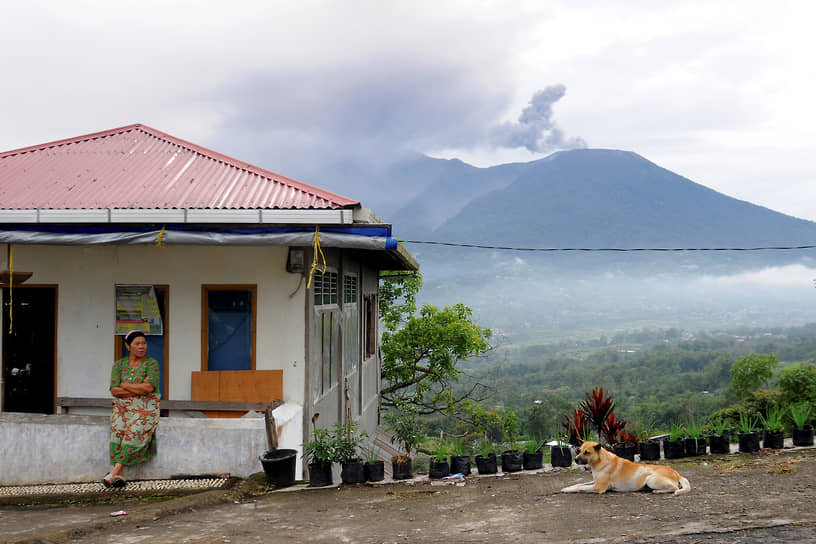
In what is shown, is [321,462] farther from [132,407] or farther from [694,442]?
[694,442]

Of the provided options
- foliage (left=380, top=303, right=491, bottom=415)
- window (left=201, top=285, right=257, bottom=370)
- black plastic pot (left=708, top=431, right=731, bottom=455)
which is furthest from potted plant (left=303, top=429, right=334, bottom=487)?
foliage (left=380, top=303, right=491, bottom=415)

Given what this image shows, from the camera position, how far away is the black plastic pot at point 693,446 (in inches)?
312

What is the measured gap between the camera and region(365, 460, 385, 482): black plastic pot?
22.4ft

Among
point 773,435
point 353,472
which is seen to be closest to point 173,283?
point 353,472

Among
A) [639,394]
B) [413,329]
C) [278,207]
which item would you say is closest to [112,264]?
[278,207]

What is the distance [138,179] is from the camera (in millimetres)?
8289

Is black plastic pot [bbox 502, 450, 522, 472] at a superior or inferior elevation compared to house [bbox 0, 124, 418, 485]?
inferior

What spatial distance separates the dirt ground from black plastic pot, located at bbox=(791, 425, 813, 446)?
156 centimetres

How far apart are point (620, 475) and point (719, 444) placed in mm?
2595

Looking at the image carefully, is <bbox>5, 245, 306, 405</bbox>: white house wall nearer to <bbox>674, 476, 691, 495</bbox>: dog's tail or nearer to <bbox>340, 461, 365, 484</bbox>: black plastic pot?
<bbox>340, 461, 365, 484</bbox>: black plastic pot

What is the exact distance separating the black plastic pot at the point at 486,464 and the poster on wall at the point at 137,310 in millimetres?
3921

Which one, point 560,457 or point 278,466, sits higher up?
point 278,466

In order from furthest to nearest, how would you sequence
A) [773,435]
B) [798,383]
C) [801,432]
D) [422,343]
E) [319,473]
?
[798,383] < [422,343] < [801,432] < [773,435] < [319,473]

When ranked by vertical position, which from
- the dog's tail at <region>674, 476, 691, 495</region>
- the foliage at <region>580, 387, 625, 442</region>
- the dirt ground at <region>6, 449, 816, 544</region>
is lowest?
the dirt ground at <region>6, 449, 816, 544</region>
